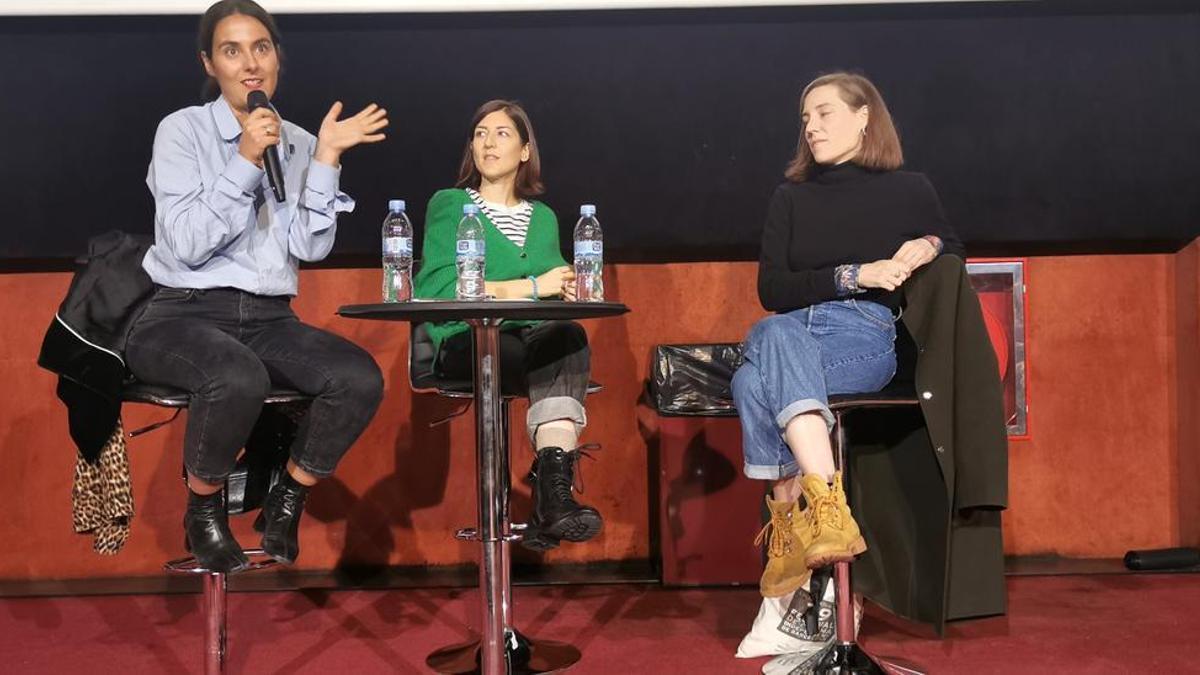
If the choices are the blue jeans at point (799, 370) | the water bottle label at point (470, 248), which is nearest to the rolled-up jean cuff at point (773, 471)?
the blue jeans at point (799, 370)

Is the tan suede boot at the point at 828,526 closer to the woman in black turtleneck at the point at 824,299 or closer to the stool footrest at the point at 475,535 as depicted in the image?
the woman in black turtleneck at the point at 824,299

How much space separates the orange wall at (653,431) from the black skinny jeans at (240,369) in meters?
1.16

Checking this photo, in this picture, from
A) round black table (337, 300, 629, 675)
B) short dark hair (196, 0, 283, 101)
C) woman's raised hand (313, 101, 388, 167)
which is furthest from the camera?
short dark hair (196, 0, 283, 101)

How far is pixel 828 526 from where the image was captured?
2.29m

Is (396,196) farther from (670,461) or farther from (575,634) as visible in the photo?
(575,634)

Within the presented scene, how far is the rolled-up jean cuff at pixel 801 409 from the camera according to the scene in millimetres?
2414

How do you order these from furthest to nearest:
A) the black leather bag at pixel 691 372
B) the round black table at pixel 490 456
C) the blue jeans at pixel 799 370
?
the black leather bag at pixel 691 372 → the blue jeans at pixel 799 370 → the round black table at pixel 490 456

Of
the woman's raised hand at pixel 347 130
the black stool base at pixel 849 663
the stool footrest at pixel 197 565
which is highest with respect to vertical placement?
the woman's raised hand at pixel 347 130

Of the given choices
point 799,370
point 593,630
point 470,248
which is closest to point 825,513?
point 799,370

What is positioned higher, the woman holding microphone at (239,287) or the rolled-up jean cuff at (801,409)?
the woman holding microphone at (239,287)

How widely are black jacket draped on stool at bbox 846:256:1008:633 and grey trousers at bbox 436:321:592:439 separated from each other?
2.37 feet

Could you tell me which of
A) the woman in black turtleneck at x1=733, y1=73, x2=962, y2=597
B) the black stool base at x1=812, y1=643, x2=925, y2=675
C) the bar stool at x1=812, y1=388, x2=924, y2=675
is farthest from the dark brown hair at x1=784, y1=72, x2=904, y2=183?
the black stool base at x1=812, y1=643, x2=925, y2=675

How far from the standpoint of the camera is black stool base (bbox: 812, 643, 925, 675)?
2.46m

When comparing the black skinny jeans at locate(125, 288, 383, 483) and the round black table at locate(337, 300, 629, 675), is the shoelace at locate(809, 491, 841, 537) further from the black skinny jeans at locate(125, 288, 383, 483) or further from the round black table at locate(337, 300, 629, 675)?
the black skinny jeans at locate(125, 288, 383, 483)
